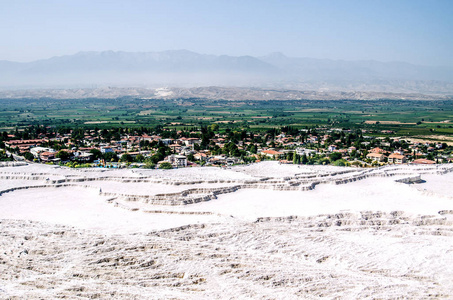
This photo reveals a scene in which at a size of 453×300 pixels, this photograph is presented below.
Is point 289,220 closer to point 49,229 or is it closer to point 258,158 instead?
point 49,229

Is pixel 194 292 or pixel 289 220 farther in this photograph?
pixel 289 220

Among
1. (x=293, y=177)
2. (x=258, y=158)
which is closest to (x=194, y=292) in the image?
(x=293, y=177)

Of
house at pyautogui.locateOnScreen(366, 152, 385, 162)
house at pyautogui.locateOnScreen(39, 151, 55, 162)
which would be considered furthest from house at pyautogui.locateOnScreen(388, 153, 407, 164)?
house at pyautogui.locateOnScreen(39, 151, 55, 162)

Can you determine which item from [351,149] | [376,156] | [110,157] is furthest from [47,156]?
[351,149]

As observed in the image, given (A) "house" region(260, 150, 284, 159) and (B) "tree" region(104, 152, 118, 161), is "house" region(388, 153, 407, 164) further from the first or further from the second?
(B) "tree" region(104, 152, 118, 161)

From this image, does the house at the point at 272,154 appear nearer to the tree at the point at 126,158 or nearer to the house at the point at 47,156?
the tree at the point at 126,158

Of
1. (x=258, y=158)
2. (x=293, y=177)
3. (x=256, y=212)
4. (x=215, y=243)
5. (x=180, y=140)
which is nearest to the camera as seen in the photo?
(x=215, y=243)

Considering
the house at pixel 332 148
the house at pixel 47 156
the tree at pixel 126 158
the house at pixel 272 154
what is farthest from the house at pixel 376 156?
the house at pixel 47 156

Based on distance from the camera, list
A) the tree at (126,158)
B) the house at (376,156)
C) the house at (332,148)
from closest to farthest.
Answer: the tree at (126,158)
the house at (376,156)
the house at (332,148)

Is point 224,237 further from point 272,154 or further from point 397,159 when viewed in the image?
point 397,159
